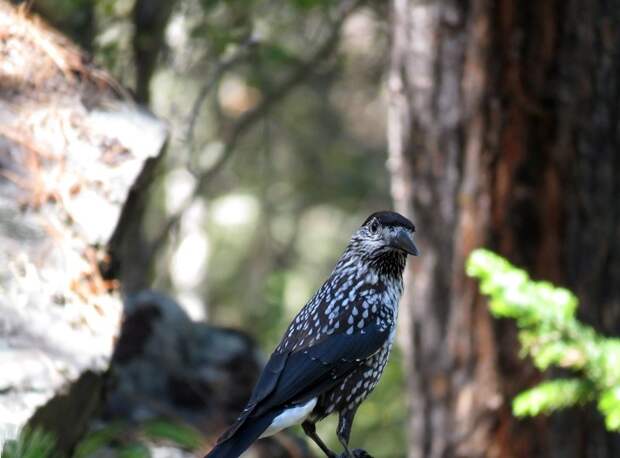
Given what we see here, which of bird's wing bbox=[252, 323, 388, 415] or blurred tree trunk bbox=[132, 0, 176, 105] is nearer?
bird's wing bbox=[252, 323, 388, 415]

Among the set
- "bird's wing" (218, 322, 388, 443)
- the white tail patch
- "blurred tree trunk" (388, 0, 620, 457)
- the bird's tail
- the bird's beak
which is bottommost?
the bird's tail

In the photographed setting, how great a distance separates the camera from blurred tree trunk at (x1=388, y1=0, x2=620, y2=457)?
6.37m

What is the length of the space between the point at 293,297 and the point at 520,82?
246 inches

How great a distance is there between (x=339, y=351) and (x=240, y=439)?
0.65 meters

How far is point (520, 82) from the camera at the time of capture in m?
6.39

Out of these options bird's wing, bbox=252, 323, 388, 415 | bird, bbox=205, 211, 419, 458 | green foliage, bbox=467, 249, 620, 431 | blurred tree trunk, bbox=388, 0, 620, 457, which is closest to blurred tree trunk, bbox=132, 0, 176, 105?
blurred tree trunk, bbox=388, 0, 620, 457

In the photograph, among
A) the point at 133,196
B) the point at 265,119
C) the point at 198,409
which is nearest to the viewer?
the point at 133,196

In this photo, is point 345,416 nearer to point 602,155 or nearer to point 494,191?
point 494,191

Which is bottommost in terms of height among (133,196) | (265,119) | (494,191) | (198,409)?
(198,409)

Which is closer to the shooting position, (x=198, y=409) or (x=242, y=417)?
(x=242, y=417)

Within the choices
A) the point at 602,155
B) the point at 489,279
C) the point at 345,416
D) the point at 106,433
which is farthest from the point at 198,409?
the point at 489,279

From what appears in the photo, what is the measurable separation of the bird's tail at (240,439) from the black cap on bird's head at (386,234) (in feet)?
3.31

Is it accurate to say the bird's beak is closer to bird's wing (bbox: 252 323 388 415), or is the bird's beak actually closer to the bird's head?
the bird's head

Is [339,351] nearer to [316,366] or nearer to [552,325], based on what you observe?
[316,366]
